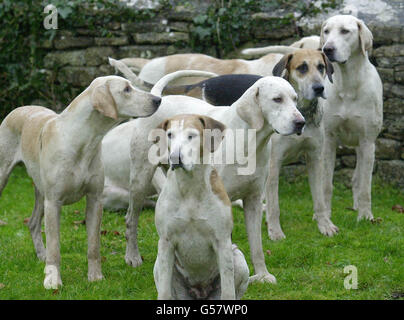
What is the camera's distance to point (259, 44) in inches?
395

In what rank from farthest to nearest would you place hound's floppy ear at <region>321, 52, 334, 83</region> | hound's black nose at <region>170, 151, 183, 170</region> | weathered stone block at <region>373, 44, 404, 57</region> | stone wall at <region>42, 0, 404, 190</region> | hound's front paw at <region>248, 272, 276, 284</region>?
1. stone wall at <region>42, 0, 404, 190</region>
2. weathered stone block at <region>373, 44, 404, 57</region>
3. hound's floppy ear at <region>321, 52, 334, 83</region>
4. hound's front paw at <region>248, 272, 276, 284</region>
5. hound's black nose at <region>170, 151, 183, 170</region>

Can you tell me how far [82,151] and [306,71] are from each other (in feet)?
7.47

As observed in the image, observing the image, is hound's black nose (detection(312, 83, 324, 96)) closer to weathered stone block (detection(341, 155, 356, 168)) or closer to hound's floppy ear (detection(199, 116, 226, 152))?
hound's floppy ear (detection(199, 116, 226, 152))

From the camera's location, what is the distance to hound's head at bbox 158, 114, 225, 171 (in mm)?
4523

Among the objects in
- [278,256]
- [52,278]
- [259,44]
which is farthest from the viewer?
[259,44]

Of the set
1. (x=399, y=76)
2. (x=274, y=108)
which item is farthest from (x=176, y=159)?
(x=399, y=76)

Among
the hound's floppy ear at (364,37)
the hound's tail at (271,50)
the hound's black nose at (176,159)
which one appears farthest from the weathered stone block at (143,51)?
the hound's black nose at (176,159)

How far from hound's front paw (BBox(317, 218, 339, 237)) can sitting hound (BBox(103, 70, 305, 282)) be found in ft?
5.14

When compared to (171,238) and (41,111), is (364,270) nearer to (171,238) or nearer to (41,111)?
(171,238)

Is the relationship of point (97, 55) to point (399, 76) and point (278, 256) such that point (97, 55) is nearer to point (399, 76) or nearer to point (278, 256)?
point (399, 76)

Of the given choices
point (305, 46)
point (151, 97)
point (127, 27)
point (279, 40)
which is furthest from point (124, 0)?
point (151, 97)

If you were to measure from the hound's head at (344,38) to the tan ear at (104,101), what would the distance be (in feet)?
8.77

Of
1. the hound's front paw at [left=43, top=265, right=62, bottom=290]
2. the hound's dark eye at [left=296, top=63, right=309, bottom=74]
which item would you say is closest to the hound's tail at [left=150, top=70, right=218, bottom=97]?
the hound's dark eye at [left=296, top=63, right=309, bottom=74]
